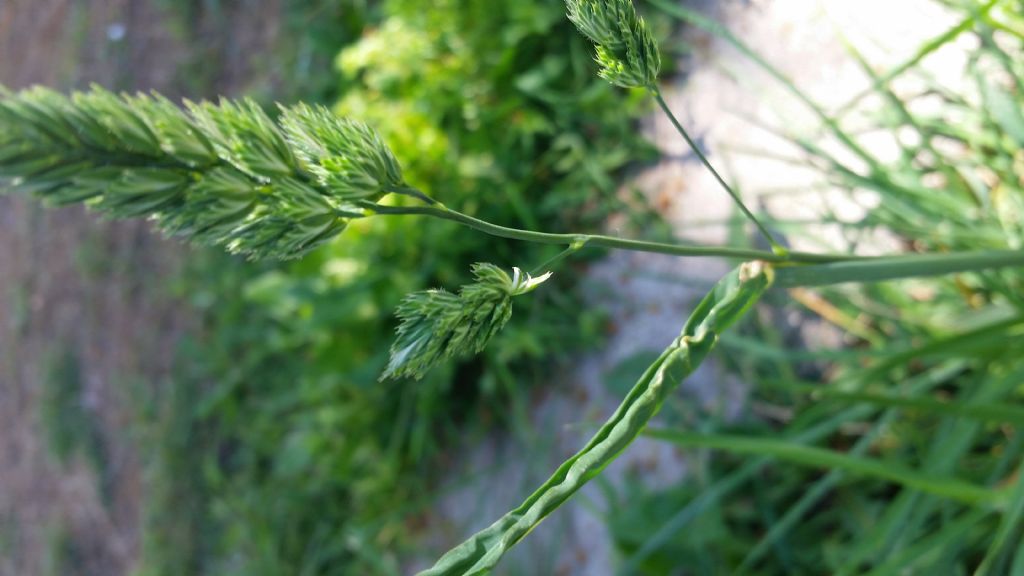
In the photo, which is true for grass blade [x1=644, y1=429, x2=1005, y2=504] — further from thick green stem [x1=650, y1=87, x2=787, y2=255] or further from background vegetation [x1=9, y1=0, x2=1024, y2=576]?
thick green stem [x1=650, y1=87, x2=787, y2=255]

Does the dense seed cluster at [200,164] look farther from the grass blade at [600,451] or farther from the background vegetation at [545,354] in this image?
the background vegetation at [545,354]

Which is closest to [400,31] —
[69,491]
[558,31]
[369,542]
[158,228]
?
[558,31]

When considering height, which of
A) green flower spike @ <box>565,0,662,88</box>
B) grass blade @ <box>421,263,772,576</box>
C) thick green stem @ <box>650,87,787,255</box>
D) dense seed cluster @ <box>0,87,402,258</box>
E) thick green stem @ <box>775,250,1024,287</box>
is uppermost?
dense seed cluster @ <box>0,87,402,258</box>

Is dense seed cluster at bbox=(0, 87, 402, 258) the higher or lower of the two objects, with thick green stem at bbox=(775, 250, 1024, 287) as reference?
higher

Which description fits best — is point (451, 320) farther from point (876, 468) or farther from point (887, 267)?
point (876, 468)

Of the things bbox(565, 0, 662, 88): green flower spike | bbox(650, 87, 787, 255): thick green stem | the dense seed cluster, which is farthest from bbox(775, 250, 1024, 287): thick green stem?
the dense seed cluster

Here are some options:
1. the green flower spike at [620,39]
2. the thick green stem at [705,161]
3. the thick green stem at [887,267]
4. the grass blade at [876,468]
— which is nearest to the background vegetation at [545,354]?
the grass blade at [876,468]

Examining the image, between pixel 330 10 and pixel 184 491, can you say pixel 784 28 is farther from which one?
pixel 184 491
